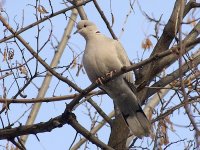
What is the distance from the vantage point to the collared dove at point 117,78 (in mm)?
3746

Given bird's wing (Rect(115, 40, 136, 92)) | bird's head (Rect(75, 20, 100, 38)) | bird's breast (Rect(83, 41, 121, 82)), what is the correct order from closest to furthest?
bird's breast (Rect(83, 41, 121, 82))
bird's wing (Rect(115, 40, 136, 92))
bird's head (Rect(75, 20, 100, 38))

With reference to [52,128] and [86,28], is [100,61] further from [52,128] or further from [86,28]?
[52,128]

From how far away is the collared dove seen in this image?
3.75 meters

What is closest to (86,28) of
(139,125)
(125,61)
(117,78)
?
(125,61)

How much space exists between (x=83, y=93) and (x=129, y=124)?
1009mm

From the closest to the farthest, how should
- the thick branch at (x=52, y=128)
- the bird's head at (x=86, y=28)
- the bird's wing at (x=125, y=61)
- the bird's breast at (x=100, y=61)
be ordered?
the thick branch at (x=52, y=128), the bird's breast at (x=100, y=61), the bird's wing at (x=125, y=61), the bird's head at (x=86, y=28)

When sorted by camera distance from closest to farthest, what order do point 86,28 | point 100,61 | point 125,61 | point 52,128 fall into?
1. point 52,128
2. point 100,61
3. point 125,61
4. point 86,28

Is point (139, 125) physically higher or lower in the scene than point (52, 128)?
higher

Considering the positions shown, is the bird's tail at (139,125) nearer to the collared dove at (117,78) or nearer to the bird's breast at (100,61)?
the collared dove at (117,78)

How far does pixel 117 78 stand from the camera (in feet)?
12.4

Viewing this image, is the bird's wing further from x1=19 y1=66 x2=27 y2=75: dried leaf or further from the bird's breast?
x1=19 y1=66 x2=27 y2=75: dried leaf

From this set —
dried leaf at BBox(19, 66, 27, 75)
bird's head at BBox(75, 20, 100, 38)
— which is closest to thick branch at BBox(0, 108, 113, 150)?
dried leaf at BBox(19, 66, 27, 75)

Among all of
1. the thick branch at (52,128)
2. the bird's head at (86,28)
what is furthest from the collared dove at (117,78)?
the thick branch at (52,128)

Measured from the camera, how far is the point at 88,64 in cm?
376
